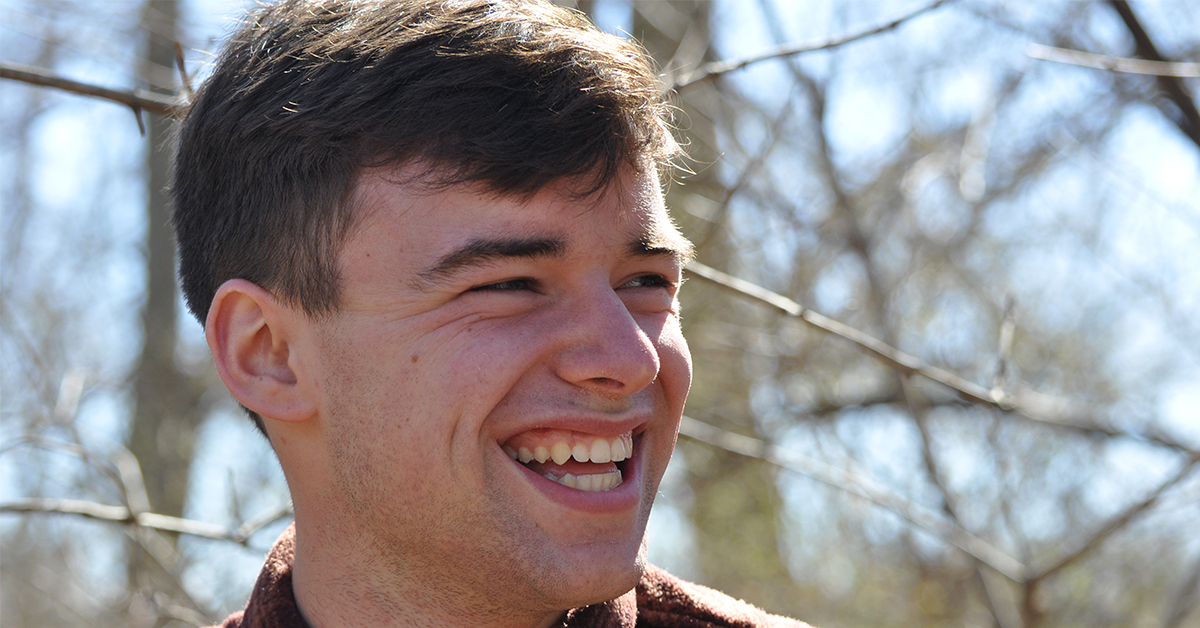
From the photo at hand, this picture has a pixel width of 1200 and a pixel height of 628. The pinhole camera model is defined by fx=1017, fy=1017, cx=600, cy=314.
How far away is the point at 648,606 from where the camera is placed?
1.87 meters

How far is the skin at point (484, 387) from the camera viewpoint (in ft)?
4.92

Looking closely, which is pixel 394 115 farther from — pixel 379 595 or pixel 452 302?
pixel 379 595

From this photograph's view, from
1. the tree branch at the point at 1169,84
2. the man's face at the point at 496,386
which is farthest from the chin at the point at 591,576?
the tree branch at the point at 1169,84

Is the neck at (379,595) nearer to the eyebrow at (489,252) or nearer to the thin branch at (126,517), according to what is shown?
the eyebrow at (489,252)

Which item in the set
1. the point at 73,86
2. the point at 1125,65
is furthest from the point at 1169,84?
the point at 73,86

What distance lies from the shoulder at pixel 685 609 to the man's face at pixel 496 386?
319mm

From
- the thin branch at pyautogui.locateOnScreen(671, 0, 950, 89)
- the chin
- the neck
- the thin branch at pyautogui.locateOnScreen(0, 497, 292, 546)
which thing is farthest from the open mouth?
the thin branch at pyautogui.locateOnScreen(0, 497, 292, 546)

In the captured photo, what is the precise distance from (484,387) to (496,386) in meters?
0.02

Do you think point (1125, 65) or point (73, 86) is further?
point (1125, 65)

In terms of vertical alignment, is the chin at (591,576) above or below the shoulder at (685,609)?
above

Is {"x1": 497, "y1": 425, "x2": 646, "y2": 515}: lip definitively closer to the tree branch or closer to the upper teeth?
the upper teeth

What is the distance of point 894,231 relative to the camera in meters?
4.57

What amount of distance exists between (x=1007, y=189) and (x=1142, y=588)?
193 centimetres

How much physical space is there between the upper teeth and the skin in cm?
3
